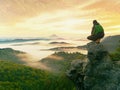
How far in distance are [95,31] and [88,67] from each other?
7.89m

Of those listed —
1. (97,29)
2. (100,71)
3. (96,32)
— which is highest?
(97,29)

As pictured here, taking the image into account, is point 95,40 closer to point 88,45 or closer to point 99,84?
point 88,45

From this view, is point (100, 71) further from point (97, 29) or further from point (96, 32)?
point (97, 29)

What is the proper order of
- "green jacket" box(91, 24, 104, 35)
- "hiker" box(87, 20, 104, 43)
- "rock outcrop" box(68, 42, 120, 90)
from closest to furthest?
"hiker" box(87, 20, 104, 43) → "green jacket" box(91, 24, 104, 35) → "rock outcrop" box(68, 42, 120, 90)

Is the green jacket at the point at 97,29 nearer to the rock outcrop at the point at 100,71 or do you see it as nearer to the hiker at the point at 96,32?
the hiker at the point at 96,32

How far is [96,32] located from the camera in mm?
55719

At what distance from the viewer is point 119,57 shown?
66.7 meters

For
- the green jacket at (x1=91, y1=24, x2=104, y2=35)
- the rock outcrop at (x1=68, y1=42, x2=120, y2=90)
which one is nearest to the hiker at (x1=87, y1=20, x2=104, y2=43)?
the green jacket at (x1=91, y1=24, x2=104, y2=35)

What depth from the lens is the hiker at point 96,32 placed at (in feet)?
182

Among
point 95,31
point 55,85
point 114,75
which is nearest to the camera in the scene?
point 95,31

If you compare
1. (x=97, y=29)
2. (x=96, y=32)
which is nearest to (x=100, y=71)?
(x=96, y=32)

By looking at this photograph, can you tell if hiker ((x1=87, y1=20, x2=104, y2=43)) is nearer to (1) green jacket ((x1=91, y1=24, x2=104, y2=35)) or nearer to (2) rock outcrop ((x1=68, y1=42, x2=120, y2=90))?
(1) green jacket ((x1=91, y1=24, x2=104, y2=35))

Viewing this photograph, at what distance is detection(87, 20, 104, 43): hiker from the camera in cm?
5562

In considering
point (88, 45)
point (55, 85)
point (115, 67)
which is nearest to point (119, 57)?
point (115, 67)
